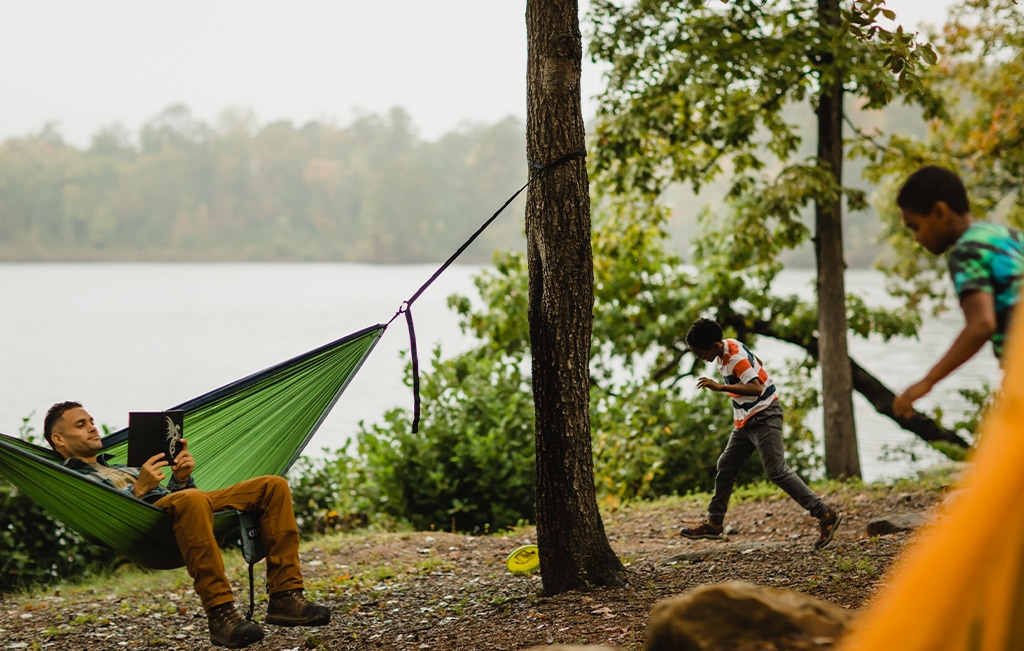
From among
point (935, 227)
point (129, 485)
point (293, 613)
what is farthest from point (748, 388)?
point (129, 485)

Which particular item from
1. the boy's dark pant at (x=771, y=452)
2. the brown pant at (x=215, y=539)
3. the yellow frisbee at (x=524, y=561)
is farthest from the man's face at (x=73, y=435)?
the boy's dark pant at (x=771, y=452)

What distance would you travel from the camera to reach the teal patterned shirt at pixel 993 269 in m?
2.11

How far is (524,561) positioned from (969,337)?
2.90 meters

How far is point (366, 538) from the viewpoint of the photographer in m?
5.94

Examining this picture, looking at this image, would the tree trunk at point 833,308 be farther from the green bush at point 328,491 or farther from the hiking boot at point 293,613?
the hiking boot at point 293,613

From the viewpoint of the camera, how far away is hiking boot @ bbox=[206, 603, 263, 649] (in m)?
3.31

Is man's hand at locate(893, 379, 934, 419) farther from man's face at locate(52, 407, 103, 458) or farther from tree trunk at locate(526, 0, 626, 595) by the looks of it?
man's face at locate(52, 407, 103, 458)

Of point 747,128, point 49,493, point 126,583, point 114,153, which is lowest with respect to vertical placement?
point 126,583

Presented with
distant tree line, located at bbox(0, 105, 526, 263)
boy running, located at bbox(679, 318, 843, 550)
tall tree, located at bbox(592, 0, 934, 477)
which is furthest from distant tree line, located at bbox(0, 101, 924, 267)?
boy running, located at bbox(679, 318, 843, 550)

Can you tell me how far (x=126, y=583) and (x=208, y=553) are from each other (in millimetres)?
2561

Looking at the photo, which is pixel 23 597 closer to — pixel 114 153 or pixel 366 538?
pixel 366 538

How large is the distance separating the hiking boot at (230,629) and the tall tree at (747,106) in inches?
191

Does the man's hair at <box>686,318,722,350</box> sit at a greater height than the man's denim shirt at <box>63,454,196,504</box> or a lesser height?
greater

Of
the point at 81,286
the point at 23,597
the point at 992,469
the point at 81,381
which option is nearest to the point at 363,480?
the point at 23,597
